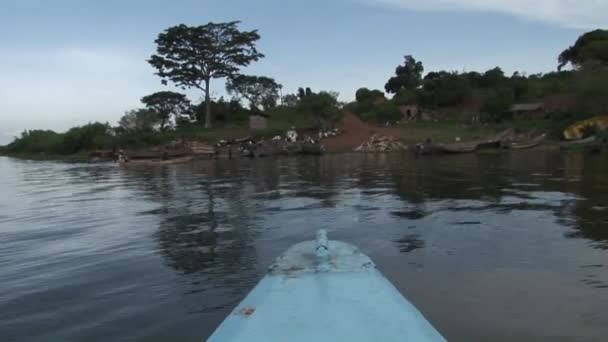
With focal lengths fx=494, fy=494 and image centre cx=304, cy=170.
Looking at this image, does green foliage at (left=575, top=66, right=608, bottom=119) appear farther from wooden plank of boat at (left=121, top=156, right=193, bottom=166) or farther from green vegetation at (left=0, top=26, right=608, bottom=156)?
wooden plank of boat at (left=121, top=156, right=193, bottom=166)

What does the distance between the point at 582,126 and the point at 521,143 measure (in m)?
5.23

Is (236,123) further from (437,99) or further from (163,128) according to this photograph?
(437,99)

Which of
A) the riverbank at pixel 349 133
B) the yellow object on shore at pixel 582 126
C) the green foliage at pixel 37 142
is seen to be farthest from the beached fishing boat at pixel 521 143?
the green foliage at pixel 37 142

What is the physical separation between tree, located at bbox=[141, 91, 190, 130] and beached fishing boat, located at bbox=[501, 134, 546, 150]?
35.9m

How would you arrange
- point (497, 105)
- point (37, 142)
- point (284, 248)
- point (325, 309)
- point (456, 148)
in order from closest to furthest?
point (325, 309) < point (284, 248) < point (456, 148) < point (497, 105) < point (37, 142)

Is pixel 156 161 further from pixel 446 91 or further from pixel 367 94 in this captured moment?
pixel 367 94

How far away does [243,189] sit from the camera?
1487 centimetres

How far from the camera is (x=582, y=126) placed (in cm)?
3562

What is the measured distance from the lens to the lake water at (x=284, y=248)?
4.20m

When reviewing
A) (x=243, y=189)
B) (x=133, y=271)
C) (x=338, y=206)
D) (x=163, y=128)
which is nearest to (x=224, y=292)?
(x=133, y=271)

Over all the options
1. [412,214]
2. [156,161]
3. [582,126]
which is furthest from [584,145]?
[156,161]

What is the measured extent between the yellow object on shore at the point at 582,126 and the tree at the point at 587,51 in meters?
6.45

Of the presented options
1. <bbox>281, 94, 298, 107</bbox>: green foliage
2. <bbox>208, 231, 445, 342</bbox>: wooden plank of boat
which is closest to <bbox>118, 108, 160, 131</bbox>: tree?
<bbox>281, 94, 298, 107</bbox>: green foliage

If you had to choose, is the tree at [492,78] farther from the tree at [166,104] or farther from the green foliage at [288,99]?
the tree at [166,104]
